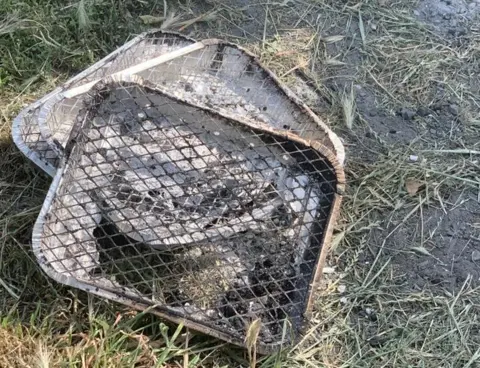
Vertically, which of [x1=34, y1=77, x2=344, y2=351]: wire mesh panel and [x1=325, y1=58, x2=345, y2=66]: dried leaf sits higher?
[x1=325, y1=58, x2=345, y2=66]: dried leaf

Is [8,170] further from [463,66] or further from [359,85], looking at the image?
[463,66]

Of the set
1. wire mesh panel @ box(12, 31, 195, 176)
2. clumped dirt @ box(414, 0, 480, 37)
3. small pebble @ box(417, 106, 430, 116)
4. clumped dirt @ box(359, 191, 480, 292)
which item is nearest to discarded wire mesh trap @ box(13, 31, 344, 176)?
wire mesh panel @ box(12, 31, 195, 176)

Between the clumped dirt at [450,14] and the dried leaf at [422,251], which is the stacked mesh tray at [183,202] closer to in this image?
the dried leaf at [422,251]

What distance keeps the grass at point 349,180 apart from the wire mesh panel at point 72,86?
0.46 feet

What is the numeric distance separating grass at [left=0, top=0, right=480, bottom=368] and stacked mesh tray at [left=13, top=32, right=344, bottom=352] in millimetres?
121

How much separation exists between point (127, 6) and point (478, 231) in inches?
71.7

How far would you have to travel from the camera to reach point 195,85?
2725 mm

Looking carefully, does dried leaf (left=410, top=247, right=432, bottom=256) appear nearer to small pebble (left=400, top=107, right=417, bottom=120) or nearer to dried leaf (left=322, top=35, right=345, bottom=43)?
small pebble (left=400, top=107, right=417, bottom=120)

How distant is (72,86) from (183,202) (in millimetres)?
629

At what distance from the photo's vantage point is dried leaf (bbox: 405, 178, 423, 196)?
2.58 meters

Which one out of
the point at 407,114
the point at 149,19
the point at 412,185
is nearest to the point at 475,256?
the point at 412,185

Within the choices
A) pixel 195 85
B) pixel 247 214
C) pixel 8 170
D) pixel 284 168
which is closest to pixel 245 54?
pixel 195 85

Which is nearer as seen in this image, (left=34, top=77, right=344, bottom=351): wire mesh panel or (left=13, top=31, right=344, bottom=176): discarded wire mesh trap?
(left=34, top=77, right=344, bottom=351): wire mesh panel

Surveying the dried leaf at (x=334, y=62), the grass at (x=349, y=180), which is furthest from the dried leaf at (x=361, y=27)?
the dried leaf at (x=334, y=62)
